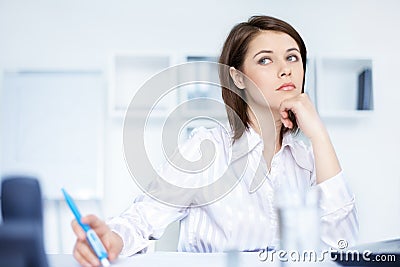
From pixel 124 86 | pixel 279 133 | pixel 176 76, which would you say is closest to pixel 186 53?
pixel 176 76

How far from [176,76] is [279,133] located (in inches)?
32.6

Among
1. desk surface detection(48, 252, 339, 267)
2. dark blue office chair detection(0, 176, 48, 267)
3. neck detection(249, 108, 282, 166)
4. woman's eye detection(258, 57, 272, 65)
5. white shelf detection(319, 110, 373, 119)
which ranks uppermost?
woman's eye detection(258, 57, 272, 65)

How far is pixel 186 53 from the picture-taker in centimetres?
182

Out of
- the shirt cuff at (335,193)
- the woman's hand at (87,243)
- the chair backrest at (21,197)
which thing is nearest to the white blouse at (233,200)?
the shirt cuff at (335,193)

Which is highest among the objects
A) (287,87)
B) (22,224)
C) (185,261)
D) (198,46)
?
(198,46)

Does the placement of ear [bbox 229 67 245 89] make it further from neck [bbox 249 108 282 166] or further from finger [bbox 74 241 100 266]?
finger [bbox 74 241 100 266]

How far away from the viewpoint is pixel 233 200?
95cm

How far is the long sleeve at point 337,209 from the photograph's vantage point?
2.57 feet

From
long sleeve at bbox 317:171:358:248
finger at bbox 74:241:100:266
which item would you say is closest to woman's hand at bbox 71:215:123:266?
finger at bbox 74:241:100:266

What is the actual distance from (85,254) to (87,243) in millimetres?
13

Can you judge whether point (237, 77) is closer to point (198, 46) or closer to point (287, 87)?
point (287, 87)

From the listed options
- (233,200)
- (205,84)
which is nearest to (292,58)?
(233,200)

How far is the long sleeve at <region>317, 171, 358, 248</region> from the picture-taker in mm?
783

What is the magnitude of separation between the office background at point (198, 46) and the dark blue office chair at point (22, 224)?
145 cm
